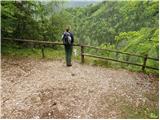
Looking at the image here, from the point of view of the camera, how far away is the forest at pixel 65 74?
10.1 m

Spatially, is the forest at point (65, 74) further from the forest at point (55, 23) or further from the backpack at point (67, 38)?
the backpack at point (67, 38)

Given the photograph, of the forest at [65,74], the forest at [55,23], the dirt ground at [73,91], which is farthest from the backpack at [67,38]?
the forest at [55,23]

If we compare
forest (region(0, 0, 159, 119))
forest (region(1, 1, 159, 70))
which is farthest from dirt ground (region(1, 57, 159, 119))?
forest (region(1, 1, 159, 70))

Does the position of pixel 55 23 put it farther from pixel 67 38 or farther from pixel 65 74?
pixel 65 74

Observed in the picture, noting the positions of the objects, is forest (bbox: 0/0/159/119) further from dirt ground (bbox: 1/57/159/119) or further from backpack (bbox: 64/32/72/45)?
backpack (bbox: 64/32/72/45)

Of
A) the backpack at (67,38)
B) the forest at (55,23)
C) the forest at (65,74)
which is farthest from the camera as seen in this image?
the backpack at (67,38)

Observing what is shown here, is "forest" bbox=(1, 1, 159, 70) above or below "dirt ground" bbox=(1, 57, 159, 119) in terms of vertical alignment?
above

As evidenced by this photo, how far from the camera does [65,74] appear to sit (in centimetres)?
1337

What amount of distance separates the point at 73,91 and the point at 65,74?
80.7 inches

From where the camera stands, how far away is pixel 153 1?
11805mm

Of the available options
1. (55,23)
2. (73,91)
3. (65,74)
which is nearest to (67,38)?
(65,74)

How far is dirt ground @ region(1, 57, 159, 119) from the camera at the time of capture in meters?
9.90

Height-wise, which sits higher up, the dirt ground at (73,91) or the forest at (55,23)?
the forest at (55,23)

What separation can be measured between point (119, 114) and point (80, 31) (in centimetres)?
5781
